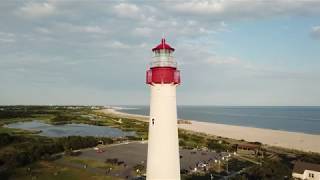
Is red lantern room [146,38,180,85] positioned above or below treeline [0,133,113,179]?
above

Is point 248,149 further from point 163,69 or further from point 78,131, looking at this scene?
point 163,69

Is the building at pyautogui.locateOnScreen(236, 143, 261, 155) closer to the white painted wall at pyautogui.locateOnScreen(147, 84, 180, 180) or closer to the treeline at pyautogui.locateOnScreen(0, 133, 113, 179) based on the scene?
the treeline at pyautogui.locateOnScreen(0, 133, 113, 179)

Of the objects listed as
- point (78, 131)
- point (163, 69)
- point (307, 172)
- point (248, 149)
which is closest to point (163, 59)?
point (163, 69)

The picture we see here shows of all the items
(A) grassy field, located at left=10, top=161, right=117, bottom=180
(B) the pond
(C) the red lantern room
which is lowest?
(A) grassy field, located at left=10, top=161, right=117, bottom=180

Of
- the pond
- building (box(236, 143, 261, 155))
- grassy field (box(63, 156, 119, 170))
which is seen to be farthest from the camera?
the pond

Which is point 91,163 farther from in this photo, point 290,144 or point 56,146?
point 290,144

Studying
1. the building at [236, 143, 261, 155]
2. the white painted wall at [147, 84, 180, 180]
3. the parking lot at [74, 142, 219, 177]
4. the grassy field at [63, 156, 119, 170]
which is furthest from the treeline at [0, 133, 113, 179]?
the white painted wall at [147, 84, 180, 180]
